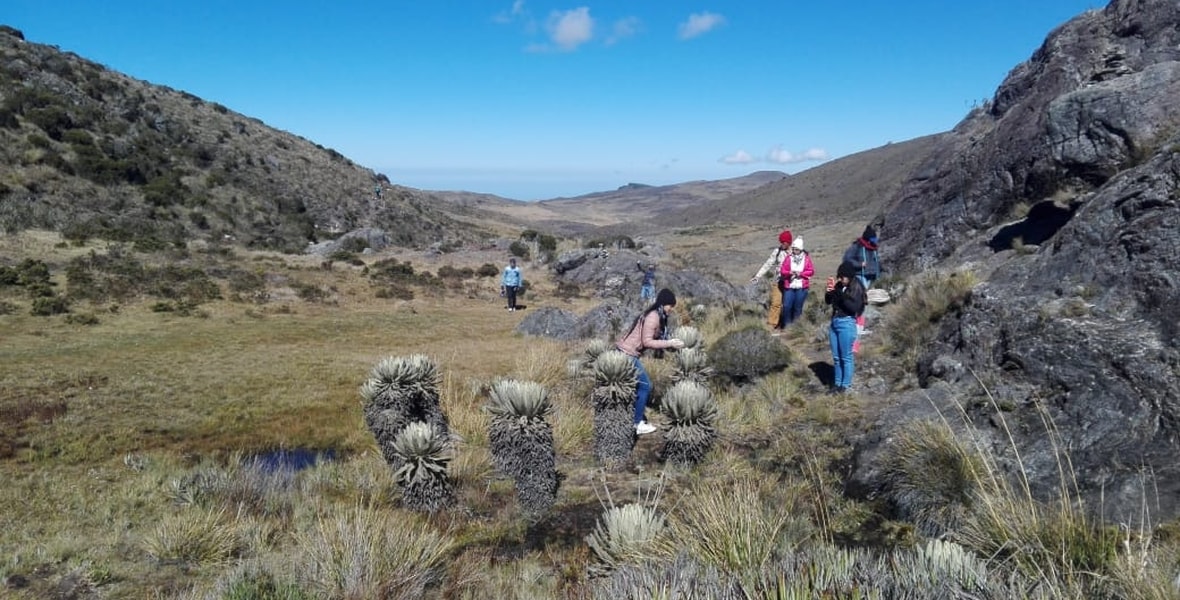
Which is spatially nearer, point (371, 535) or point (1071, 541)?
point (1071, 541)

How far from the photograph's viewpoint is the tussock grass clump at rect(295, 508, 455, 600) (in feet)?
12.4

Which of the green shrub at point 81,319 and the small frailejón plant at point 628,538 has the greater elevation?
the green shrub at point 81,319

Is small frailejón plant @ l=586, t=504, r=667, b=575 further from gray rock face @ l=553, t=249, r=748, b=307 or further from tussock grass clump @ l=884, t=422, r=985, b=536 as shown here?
gray rock face @ l=553, t=249, r=748, b=307

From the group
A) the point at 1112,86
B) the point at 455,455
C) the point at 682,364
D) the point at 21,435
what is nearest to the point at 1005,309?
the point at 682,364

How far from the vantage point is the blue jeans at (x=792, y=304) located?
1102cm

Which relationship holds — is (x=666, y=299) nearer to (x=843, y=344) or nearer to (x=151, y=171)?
(x=843, y=344)

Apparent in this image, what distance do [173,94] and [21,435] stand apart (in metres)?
51.6

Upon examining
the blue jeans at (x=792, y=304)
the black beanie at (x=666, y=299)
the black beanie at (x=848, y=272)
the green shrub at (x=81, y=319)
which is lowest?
the blue jeans at (x=792, y=304)

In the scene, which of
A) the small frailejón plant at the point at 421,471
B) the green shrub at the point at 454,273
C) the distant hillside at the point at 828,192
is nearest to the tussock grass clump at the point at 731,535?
the small frailejón plant at the point at 421,471

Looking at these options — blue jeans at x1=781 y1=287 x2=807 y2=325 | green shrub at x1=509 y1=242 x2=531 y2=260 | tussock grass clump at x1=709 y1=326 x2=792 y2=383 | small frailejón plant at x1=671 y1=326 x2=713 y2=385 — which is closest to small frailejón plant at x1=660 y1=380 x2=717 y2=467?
small frailejón plant at x1=671 y1=326 x2=713 y2=385

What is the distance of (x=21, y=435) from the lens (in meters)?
7.14

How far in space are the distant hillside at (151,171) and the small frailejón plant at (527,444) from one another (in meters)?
23.1

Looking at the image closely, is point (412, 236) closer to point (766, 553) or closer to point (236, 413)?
point (236, 413)

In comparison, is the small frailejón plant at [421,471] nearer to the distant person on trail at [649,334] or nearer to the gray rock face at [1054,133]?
the distant person on trail at [649,334]
